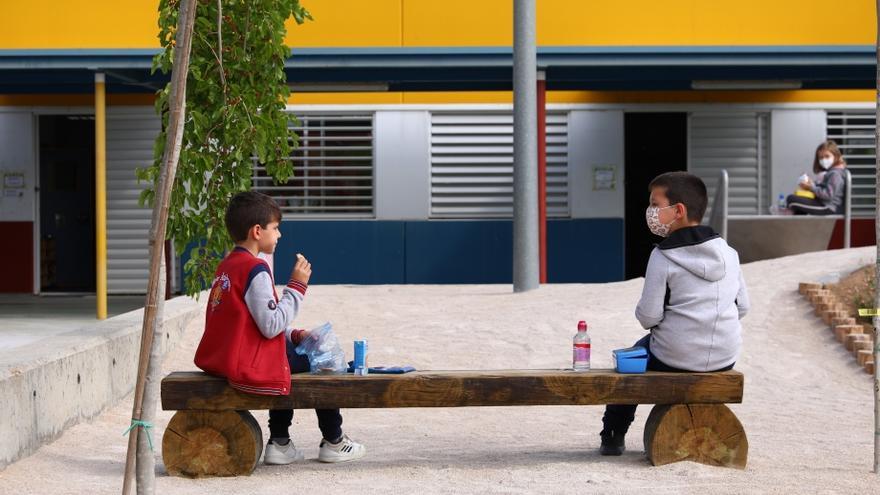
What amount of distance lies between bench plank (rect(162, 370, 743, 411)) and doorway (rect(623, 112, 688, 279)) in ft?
40.5

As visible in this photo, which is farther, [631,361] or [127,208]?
[127,208]

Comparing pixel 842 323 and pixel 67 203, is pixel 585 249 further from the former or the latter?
pixel 67 203

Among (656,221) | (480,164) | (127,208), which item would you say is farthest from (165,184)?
(127,208)

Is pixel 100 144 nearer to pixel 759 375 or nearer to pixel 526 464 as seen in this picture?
pixel 759 375

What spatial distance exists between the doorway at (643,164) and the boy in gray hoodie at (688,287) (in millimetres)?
12238

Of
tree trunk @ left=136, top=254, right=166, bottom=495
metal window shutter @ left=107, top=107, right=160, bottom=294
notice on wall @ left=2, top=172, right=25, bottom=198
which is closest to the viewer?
tree trunk @ left=136, top=254, right=166, bottom=495

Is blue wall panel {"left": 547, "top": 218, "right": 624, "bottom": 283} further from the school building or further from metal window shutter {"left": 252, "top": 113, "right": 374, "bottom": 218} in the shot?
metal window shutter {"left": 252, "top": 113, "right": 374, "bottom": 218}

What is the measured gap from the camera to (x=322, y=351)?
634cm

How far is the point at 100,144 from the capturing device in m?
14.1

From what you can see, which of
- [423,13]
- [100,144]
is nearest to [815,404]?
[100,144]

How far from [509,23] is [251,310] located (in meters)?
12.1

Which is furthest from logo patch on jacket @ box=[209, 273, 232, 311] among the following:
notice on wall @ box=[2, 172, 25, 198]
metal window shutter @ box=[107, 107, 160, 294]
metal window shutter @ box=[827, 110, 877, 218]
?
metal window shutter @ box=[827, 110, 877, 218]

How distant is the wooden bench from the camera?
19.9 feet

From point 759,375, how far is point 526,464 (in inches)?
163
